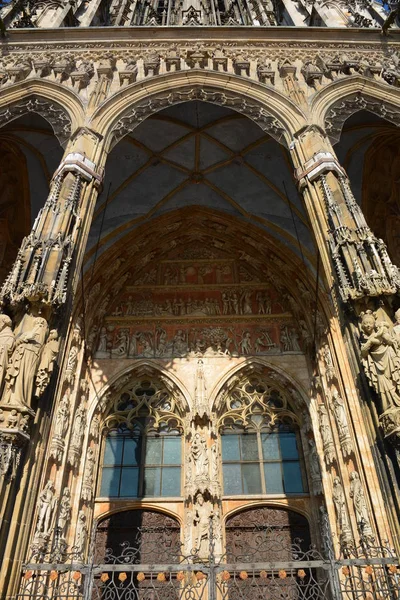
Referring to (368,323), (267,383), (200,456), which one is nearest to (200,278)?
(267,383)

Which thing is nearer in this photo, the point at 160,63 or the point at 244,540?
the point at 244,540

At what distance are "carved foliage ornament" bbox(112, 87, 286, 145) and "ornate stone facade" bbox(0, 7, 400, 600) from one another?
0.13ft

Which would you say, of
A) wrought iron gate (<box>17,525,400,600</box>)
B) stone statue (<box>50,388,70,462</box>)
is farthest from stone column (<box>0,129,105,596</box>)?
stone statue (<box>50,388,70,462</box>)

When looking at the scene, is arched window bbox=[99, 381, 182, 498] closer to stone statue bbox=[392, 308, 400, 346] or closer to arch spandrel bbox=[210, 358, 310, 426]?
arch spandrel bbox=[210, 358, 310, 426]

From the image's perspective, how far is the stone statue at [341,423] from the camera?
27.2 ft

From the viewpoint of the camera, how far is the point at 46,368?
541cm

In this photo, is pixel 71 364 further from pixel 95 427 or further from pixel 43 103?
pixel 43 103

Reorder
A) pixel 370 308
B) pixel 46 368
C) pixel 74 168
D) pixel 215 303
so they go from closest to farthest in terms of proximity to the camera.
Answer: pixel 46 368 < pixel 370 308 < pixel 74 168 < pixel 215 303

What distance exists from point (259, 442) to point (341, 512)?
7.74 feet

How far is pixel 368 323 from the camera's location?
5664 millimetres

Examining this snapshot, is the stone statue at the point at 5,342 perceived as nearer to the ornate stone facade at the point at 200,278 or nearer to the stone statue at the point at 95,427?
the ornate stone facade at the point at 200,278

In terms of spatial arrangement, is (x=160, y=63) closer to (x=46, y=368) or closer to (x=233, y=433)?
(x=46, y=368)

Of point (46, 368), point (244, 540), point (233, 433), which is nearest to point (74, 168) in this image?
point (46, 368)

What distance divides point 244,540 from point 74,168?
286 inches
